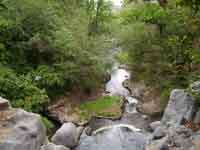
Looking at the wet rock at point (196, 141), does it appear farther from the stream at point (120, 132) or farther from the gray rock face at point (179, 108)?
the stream at point (120, 132)

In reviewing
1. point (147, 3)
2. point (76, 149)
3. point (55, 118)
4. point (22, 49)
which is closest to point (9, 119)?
point (76, 149)

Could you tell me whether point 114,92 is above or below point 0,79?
below

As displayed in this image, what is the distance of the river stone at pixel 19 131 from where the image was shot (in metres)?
5.39

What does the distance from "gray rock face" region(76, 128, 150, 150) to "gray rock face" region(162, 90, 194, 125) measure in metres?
1.38

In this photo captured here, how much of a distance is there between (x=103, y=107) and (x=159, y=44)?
14.1 ft

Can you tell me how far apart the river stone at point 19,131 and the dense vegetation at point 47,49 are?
475cm

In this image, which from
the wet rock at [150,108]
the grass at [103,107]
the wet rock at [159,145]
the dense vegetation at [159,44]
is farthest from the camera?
the wet rock at [150,108]

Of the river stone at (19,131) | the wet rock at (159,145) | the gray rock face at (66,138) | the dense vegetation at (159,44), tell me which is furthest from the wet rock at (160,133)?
the river stone at (19,131)

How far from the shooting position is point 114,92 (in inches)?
598

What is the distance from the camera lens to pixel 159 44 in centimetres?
1310

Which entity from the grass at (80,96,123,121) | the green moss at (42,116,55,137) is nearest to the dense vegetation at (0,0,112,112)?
the green moss at (42,116,55,137)

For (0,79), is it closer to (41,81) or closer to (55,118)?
(41,81)

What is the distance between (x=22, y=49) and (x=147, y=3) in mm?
7098

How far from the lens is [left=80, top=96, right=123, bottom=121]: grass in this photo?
40.4 ft
